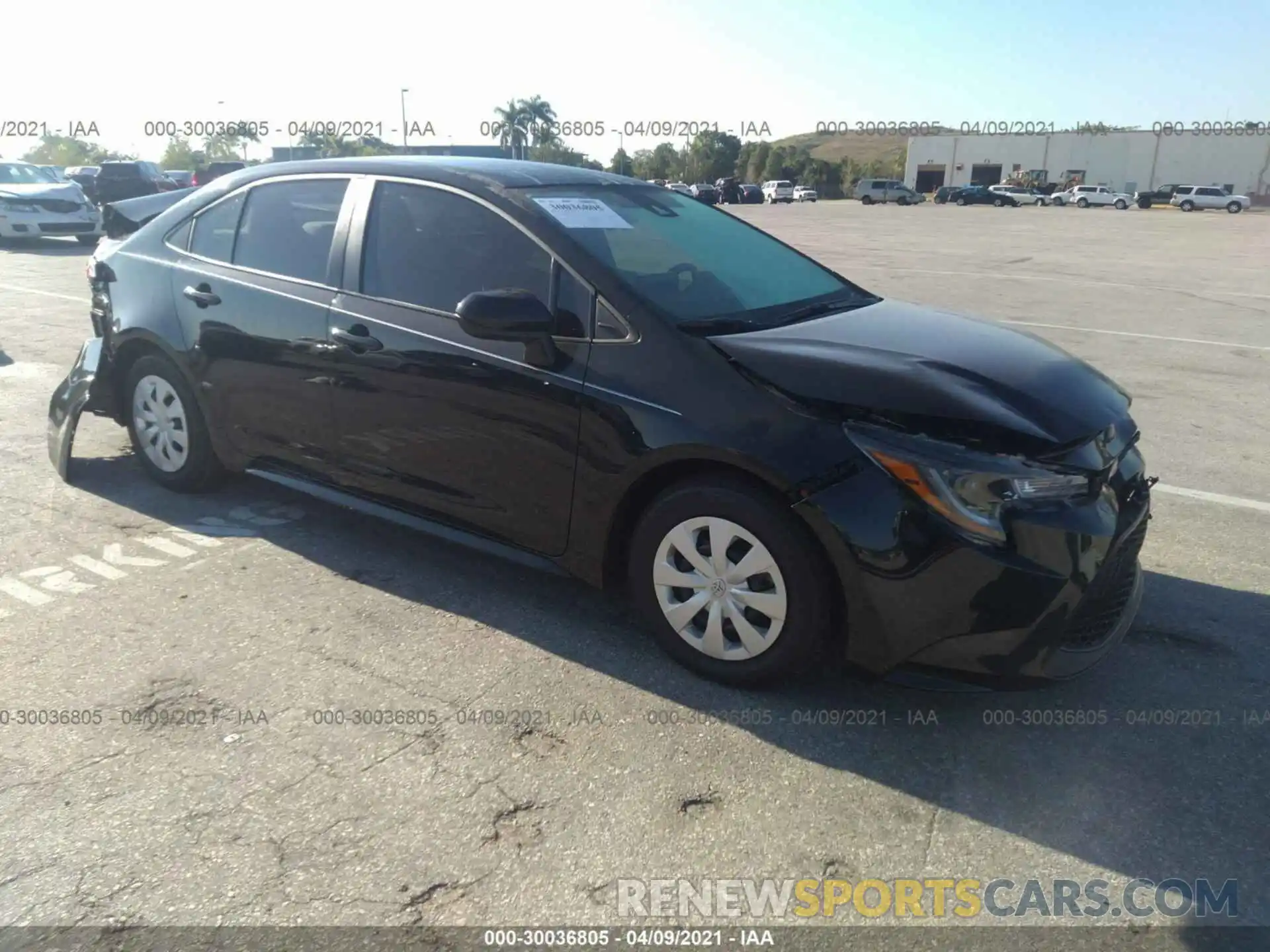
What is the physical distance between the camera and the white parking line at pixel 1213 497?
4926 millimetres

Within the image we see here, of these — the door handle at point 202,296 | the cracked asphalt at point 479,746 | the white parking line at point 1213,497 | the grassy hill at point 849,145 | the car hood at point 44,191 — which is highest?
the grassy hill at point 849,145

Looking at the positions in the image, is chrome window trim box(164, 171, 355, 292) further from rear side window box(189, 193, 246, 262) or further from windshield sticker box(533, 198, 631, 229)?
windshield sticker box(533, 198, 631, 229)

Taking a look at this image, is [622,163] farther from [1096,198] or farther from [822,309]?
[822,309]

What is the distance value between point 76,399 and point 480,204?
2.71 meters

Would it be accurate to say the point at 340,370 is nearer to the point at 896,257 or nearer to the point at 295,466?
the point at 295,466

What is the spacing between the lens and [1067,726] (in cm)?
306

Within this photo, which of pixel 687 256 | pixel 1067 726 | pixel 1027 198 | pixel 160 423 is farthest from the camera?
pixel 1027 198

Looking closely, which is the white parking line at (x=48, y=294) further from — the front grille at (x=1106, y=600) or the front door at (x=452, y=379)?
the front grille at (x=1106, y=600)

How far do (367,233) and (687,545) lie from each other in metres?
1.96

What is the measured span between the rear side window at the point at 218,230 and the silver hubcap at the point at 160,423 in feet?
2.26

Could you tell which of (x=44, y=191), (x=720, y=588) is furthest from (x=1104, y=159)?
(x=720, y=588)

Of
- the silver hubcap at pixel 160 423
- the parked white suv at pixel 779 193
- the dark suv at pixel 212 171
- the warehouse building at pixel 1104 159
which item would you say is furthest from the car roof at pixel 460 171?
the warehouse building at pixel 1104 159

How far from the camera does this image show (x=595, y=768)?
2846 mm

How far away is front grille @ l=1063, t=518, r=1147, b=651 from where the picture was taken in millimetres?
2861
